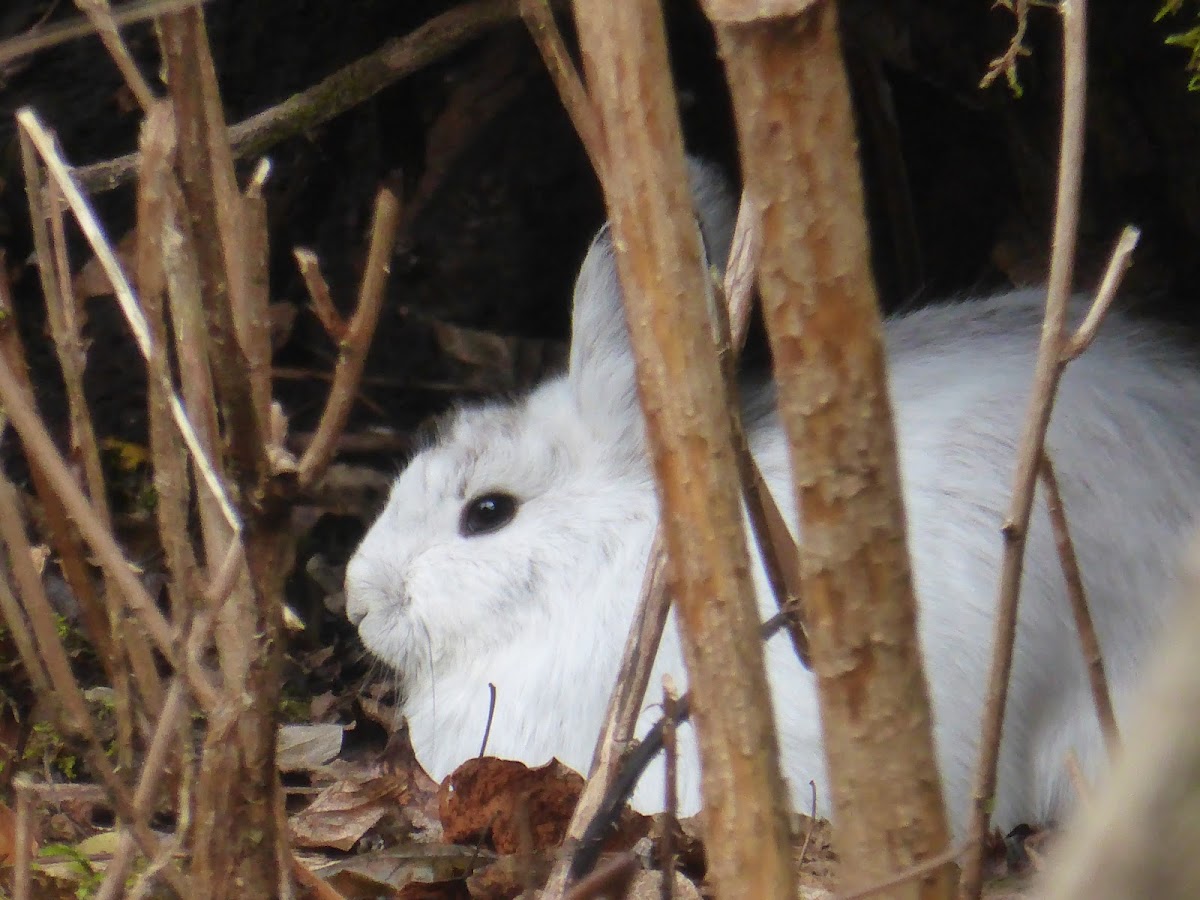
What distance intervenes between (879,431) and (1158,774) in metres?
0.68

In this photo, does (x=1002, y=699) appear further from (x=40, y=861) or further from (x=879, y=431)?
(x=40, y=861)

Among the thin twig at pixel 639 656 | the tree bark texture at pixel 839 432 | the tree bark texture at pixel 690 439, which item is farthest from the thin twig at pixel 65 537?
the tree bark texture at pixel 839 432

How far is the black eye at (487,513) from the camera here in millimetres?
3547

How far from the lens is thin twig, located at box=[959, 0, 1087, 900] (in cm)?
171

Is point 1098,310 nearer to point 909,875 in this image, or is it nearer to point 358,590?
point 909,875

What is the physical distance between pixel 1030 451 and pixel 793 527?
1.31 m

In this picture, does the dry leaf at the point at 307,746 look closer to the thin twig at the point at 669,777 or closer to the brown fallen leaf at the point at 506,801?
the brown fallen leaf at the point at 506,801

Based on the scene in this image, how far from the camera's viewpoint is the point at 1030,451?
1.72m

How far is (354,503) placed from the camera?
462 cm

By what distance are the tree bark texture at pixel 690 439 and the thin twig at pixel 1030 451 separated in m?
0.39

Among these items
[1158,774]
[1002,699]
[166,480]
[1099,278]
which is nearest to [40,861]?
A: [166,480]

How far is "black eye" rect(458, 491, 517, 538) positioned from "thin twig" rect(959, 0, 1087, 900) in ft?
6.24

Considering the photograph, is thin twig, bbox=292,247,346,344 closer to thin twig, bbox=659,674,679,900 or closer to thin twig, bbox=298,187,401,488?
thin twig, bbox=298,187,401,488

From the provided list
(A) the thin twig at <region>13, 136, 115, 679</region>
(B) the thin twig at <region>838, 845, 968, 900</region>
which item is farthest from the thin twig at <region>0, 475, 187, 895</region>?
(B) the thin twig at <region>838, 845, 968, 900</region>
